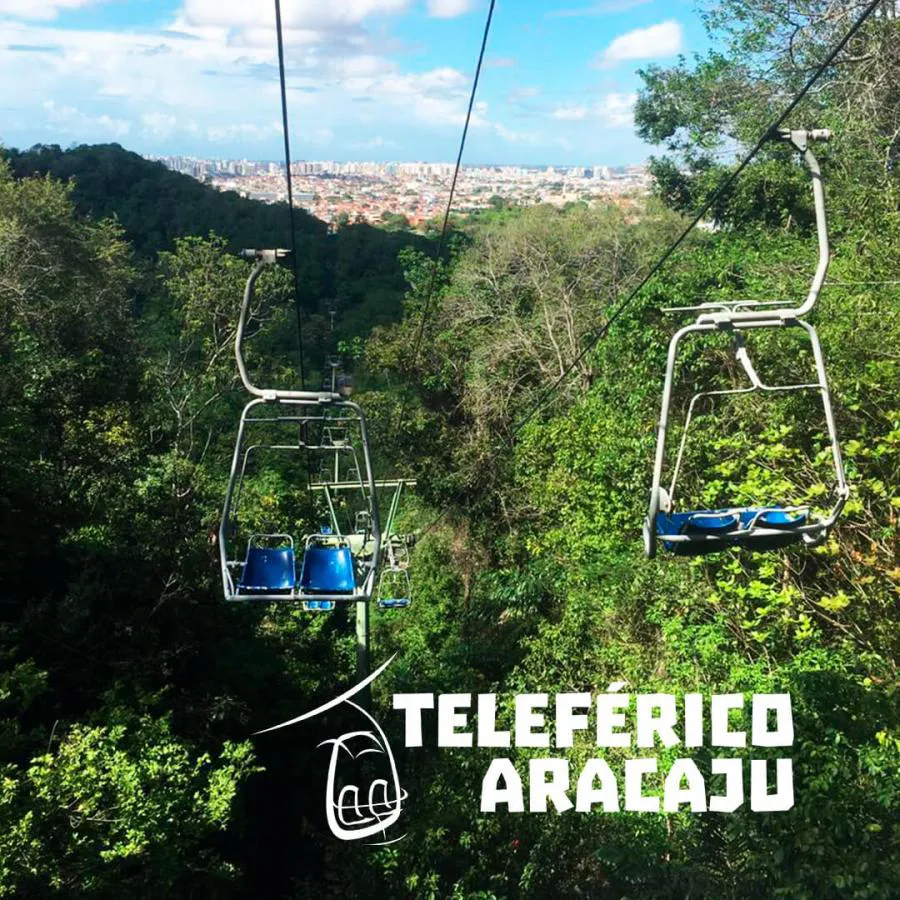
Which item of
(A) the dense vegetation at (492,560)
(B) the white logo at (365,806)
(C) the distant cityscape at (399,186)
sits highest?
(C) the distant cityscape at (399,186)

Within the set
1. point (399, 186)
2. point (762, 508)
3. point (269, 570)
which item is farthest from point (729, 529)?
point (399, 186)

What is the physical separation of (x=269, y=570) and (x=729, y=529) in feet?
9.64

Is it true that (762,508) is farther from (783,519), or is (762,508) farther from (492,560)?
(492,560)

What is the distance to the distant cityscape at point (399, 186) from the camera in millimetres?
33969

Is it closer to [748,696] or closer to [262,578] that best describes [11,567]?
[262,578]

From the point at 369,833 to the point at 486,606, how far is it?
419 cm

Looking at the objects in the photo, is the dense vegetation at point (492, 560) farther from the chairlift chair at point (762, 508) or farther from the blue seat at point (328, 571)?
the chairlift chair at point (762, 508)

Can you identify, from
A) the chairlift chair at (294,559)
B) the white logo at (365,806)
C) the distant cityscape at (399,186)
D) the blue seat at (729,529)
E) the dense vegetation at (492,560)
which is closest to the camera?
the blue seat at (729,529)

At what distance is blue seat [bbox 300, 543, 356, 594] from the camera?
5.59 meters

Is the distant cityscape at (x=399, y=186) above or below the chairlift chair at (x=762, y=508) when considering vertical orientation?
above

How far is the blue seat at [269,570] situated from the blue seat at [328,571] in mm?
92

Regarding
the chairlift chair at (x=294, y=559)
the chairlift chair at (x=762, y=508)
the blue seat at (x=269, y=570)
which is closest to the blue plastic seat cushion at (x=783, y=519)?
the chairlift chair at (x=762, y=508)

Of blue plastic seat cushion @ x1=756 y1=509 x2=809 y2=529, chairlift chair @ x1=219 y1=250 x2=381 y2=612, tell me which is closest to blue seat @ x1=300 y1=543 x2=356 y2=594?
chairlift chair @ x1=219 y1=250 x2=381 y2=612

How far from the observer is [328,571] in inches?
229
